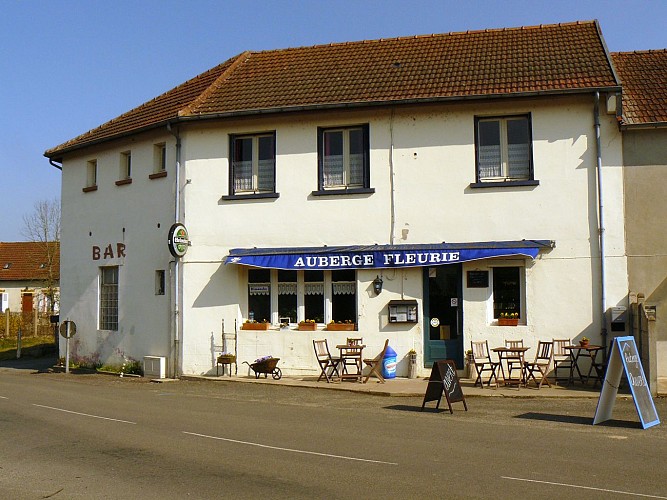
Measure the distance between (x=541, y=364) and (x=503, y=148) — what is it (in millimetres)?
5148

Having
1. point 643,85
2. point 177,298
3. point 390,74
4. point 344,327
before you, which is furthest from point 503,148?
point 177,298

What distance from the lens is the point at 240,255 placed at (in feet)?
60.4

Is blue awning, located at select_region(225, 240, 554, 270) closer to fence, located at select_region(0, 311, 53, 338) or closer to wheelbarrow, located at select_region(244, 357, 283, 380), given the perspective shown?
wheelbarrow, located at select_region(244, 357, 283, 380)

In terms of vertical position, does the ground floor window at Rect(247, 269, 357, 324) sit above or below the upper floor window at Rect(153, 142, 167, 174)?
below

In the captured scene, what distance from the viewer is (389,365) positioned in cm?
1748

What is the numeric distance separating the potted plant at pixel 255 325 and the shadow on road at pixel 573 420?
7760 millimetres

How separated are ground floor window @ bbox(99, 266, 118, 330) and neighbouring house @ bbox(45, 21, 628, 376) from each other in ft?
1.92

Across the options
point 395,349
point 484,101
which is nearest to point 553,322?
point 395,349

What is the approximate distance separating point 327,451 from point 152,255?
11896mm

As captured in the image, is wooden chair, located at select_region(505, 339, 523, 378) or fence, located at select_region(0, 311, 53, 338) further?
fence, located at select_region(0, 311, 53, 338)

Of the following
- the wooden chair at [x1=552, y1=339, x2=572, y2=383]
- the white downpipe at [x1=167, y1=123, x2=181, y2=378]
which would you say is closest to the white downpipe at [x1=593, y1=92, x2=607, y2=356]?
the wooden chair at [x1=552, y1=339, x2=572, y2=383]

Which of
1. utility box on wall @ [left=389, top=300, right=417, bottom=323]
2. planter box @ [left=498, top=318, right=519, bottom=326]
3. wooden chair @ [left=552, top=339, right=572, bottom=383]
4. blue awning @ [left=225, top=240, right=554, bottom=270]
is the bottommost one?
wooden chair @ [left=552, top=339, right=572, bottom=383]

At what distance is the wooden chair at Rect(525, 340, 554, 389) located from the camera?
1557 cm

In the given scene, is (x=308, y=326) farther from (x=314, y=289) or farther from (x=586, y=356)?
(x=586, y=356)
